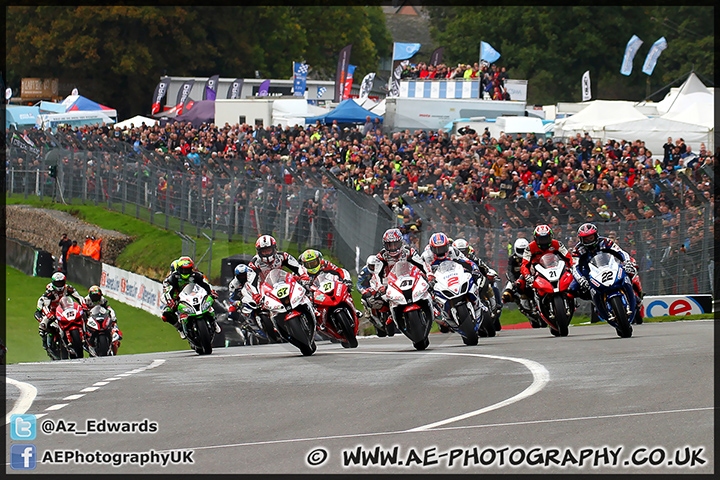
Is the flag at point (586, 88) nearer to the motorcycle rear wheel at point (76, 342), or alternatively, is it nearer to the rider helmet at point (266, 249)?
the motorcycle rear wheel at point (76, 342)

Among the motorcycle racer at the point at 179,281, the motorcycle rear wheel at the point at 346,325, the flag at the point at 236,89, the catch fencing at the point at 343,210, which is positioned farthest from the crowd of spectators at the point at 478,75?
the motorcycle rear wheel at the point at 346,325

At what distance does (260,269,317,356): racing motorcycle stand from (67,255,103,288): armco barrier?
17.5m

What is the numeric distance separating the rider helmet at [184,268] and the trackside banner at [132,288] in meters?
9.34

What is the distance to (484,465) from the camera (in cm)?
681

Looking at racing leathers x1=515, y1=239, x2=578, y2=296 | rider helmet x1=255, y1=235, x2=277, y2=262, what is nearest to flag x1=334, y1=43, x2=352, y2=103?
racing leathers x1=515, y1=239, x2=578, y2=296

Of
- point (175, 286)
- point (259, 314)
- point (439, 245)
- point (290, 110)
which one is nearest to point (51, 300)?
point (175, 286)

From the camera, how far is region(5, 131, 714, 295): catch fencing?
1884 centimetres

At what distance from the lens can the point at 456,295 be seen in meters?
13.4

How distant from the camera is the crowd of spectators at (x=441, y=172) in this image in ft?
64.2

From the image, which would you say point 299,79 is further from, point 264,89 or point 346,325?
Answer: point 346,325

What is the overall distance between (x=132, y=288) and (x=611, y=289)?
1643cm

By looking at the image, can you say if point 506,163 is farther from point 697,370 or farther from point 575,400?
point 575,400
